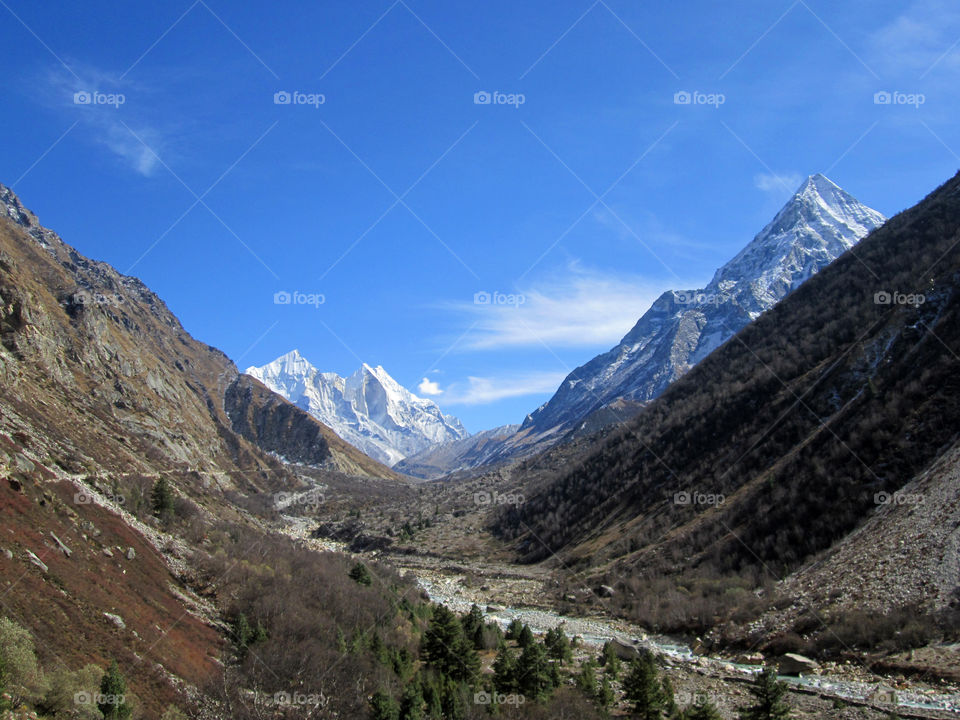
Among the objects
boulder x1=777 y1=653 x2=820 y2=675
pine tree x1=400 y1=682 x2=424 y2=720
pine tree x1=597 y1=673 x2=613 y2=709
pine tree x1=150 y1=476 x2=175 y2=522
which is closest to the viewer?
pine tree x1=400 y1=682 x2=424 y2=720

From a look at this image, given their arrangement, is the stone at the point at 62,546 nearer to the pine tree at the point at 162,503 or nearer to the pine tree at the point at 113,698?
the pine tree at the point at 113,698

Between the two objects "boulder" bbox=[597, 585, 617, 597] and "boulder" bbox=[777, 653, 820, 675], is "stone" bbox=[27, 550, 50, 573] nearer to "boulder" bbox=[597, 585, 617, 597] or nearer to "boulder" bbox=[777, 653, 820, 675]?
"boulder" bbox=[777, 653, 820, 675]

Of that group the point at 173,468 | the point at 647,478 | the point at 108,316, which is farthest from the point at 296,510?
the point at 647,478

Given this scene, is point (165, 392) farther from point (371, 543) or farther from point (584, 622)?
point (584, 622)

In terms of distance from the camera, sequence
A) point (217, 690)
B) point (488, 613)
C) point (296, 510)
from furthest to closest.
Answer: point (296, 510)
point (488, 613)
point (217, 690)

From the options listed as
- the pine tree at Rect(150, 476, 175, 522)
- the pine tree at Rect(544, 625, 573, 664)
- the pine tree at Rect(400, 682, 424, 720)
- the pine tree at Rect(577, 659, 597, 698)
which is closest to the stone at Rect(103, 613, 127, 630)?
the pine tree at Rect(400, 682, 424, 720)

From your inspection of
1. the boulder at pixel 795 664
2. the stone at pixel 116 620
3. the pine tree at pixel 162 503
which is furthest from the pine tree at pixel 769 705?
the pine tree at pixel 162 503

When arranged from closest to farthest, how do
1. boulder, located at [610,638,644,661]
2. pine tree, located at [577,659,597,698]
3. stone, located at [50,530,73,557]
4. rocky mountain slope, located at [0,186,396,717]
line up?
rocky mountain slope, located at [0,186,396,717] < stone, located at [50,530,73,557] < pine tree, located at [577,659,597,698] < boulder, located at [610,638,644,661]

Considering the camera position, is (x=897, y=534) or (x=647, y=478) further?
(x=647, y=478)
